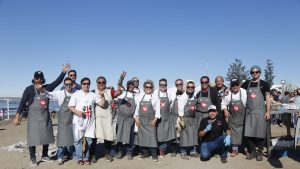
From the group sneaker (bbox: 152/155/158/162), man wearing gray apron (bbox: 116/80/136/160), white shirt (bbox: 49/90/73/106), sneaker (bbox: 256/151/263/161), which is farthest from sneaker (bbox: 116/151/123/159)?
sneaker (bbox: 256/151/263/161)

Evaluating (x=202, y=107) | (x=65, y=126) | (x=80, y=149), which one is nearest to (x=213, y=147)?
(x=202, y=107)

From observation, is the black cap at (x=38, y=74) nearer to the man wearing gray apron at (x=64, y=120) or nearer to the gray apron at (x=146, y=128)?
the man wearing gray apron at (x=64, y=120)

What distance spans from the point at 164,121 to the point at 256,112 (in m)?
1.96

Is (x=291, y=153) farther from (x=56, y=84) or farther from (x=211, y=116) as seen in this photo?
(x=56, y=84)

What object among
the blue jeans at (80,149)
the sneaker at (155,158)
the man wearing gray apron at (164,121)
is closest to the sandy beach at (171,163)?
the sneaker at (155,158)

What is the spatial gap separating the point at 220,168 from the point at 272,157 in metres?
1.56

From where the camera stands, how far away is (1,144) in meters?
9.28

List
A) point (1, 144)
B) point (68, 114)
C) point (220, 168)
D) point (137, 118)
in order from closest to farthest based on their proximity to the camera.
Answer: point (220, 168) → point (68, 114) → point (137, 118) → point (1, 144)

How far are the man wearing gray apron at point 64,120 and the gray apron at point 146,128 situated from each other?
1.48 metres

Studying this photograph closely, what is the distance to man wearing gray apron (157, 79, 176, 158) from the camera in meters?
7.05

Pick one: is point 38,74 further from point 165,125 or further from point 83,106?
point 165,125

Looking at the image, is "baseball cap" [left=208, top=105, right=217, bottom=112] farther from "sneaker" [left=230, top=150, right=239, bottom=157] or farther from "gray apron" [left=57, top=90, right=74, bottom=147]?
"gray apron" [left=57, top=90, right=74, bottom=147]

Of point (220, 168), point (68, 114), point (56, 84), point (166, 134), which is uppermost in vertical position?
point (56, 84)

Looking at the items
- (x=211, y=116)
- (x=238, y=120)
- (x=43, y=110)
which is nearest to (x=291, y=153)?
(x=238, y=120)
